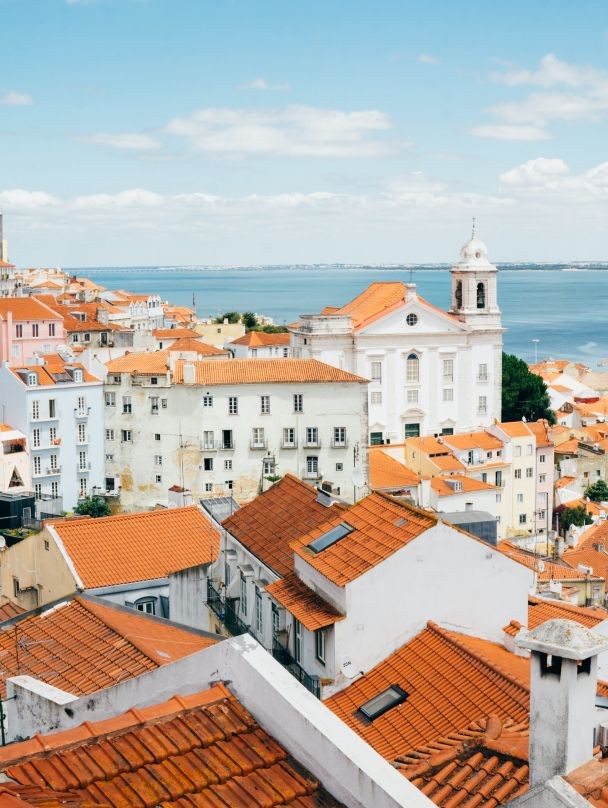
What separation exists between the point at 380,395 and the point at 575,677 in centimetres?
4711

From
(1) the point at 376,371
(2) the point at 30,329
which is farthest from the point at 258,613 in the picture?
(2) the point at 30,329

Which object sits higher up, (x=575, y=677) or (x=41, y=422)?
(x=575, y=677)

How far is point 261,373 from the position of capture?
124 ft

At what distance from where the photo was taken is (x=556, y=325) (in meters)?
163

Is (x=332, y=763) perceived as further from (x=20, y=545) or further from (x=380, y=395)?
(x=380, y=395)

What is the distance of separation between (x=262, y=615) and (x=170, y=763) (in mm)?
8131

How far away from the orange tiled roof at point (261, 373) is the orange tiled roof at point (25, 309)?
15.2 metres

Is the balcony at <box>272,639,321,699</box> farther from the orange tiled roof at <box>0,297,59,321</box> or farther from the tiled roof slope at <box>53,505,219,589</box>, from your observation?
the orange tiled roof at <box>0,297,59,321</box>

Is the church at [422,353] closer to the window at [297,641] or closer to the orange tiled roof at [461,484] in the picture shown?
the orange tiled roof at [461,484]

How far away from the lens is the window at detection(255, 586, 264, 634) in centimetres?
1245

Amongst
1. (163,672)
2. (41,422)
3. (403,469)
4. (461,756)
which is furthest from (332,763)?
(403,469)

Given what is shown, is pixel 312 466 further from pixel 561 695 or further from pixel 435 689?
pixel 561 695

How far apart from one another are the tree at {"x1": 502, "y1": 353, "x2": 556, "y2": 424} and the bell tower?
233 inches

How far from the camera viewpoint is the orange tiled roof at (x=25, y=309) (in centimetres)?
5040
